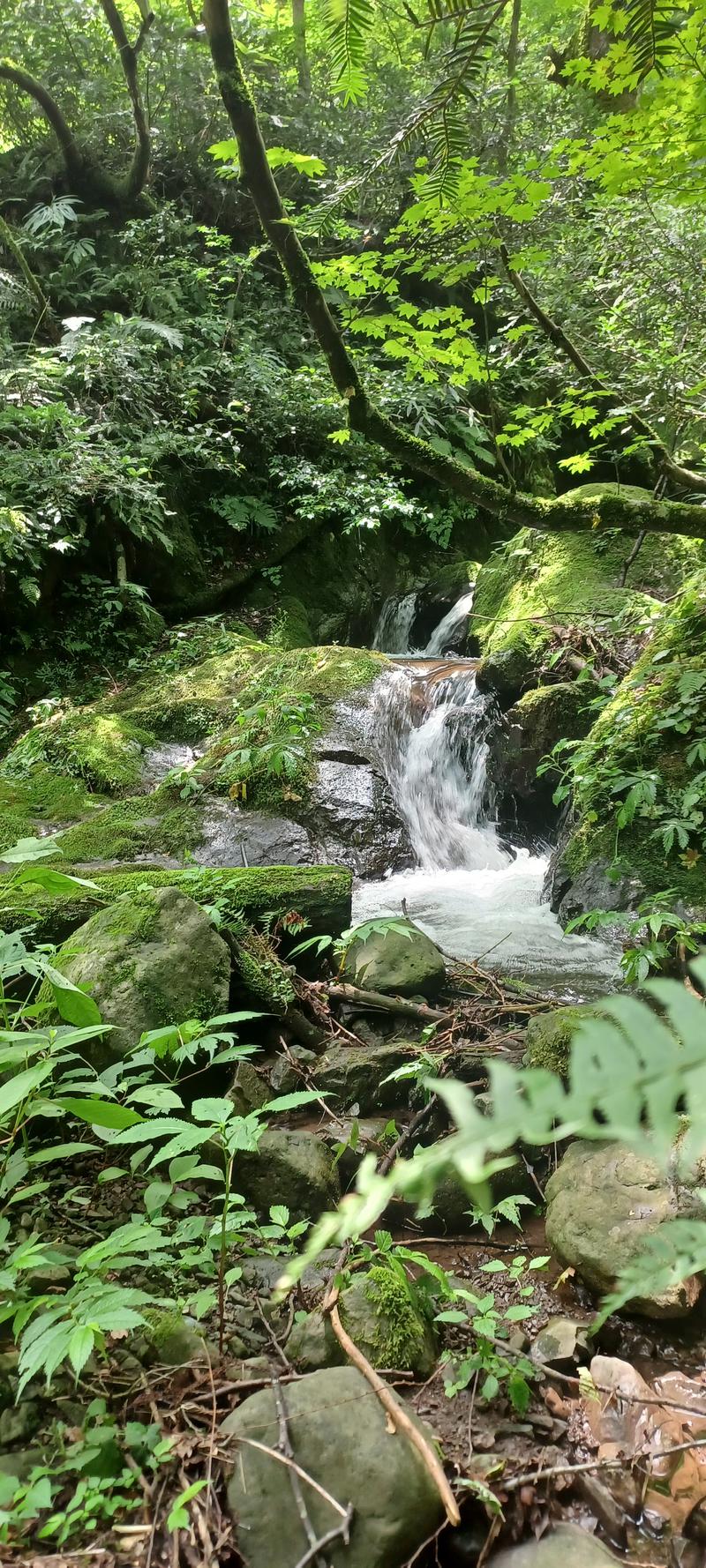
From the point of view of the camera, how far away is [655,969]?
11.8 feet

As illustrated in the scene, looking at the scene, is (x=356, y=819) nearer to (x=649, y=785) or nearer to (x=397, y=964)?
(x=397, y=964)

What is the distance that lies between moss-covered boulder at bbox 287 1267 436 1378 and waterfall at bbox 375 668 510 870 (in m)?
4.62

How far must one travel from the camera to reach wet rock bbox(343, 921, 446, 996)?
3.77 metres

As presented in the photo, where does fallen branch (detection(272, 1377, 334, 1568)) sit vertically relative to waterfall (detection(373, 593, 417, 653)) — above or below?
below

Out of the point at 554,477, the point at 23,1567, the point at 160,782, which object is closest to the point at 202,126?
the point at 554,477

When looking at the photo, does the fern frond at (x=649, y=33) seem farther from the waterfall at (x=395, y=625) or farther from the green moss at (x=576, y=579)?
the waterfall at (x=395, y=625)

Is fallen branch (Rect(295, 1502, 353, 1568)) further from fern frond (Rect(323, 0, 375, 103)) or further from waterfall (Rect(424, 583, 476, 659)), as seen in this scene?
waterfall (Rect(424, 583, 476, 659))

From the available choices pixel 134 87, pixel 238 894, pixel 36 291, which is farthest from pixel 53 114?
pixel 238 894

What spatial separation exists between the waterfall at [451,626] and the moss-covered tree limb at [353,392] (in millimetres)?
5811

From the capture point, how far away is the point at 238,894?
392 centimetres

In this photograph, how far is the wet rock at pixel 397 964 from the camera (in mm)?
3770

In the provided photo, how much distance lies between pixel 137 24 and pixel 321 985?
14.5m

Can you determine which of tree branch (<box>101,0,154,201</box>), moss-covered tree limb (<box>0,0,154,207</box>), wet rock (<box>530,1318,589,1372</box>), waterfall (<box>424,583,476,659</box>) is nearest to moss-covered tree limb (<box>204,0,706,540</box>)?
wet rock (<box>530,1318,589,1372</box>)

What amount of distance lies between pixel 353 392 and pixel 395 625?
25.7 ft
